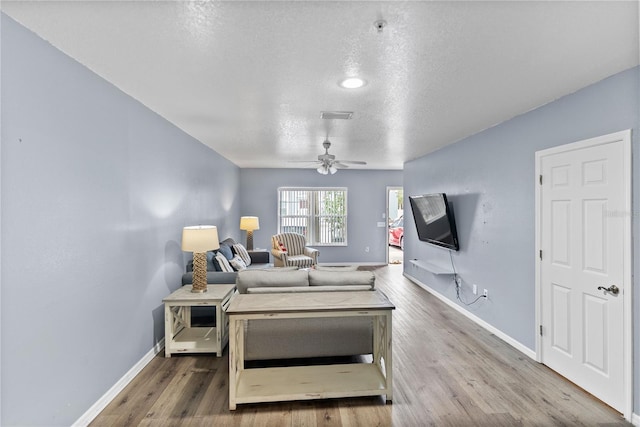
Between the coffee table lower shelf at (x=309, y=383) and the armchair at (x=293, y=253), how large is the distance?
3758 millimetres

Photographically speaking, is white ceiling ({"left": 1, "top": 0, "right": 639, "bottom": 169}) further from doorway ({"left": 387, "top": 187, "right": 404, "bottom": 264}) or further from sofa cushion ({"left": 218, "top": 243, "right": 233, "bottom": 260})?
doorway ({"left": 387, "top": 187, "right": 404, "bottom": 264})

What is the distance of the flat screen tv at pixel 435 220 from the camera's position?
4.79 m

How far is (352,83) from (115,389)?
118 inches

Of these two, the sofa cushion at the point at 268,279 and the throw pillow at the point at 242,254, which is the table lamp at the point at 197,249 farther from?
the throw pillow at the point at 242,254

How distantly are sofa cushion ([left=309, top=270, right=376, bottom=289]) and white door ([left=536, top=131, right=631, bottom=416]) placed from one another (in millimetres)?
1656

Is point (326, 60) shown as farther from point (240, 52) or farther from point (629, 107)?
point (629, 107)

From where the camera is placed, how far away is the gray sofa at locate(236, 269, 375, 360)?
2.95m

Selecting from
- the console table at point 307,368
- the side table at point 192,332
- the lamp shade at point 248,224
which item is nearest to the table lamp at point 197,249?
the side table at point 192,332

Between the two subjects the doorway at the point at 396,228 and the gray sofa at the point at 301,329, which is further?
the doorway at the point at 396,228

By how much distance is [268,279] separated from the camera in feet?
9.87

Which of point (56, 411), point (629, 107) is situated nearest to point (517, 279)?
point (629, 107)

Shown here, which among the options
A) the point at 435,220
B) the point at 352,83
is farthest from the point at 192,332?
the point at 435,220

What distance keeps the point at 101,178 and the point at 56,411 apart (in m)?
1.50

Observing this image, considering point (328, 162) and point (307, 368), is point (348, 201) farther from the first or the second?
point (307, 368)
